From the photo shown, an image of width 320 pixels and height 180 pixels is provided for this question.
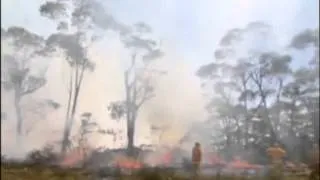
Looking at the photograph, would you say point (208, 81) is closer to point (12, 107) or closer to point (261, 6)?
point (261, 6)

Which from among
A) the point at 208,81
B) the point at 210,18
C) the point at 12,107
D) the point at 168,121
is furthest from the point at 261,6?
the point at 12,107

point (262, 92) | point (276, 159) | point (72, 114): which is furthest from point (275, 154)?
point (72, 114)

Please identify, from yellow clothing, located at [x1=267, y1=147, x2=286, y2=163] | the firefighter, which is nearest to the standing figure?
yellow clothing, located at [x1=267, y1=147, x2=286, y2=163]

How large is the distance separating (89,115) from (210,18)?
0.92m

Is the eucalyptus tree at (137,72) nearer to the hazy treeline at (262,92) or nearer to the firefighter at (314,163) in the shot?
the hazy treeline at (262,92)

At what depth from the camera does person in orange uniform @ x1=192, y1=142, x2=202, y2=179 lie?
2.98 meters

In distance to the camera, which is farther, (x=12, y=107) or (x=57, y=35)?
(x=57, y=35)

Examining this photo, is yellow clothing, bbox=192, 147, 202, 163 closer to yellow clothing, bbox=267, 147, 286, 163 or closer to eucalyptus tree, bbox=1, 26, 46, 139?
yellow clothing, bbox=267, 147, 286, 163

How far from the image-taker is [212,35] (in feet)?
10.2

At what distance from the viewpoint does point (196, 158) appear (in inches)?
118

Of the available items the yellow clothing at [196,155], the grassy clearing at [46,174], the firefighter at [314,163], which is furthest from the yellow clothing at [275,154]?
the grassy clearing at [46,174]

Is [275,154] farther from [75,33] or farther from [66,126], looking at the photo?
[75,33]

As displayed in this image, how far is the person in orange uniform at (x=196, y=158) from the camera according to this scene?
9.77 feet

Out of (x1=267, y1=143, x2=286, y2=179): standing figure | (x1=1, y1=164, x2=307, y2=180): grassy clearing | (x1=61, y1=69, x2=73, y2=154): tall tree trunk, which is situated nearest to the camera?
(x1=1, y1=164, x2=307, y2=180): grassy clearing
